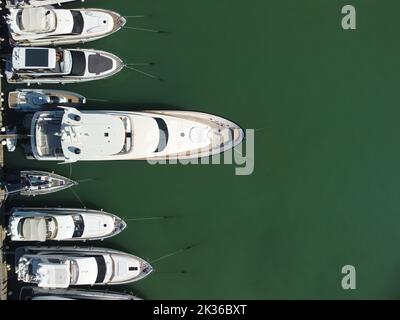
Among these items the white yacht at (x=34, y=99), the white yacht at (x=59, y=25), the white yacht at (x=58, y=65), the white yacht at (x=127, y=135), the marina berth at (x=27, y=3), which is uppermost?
the marina berth at (x=27, y=3)

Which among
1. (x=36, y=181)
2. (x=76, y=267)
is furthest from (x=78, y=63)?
(x=76, y=267)

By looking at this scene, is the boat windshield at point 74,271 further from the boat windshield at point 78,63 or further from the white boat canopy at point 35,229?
the boat windshield at point 78,63

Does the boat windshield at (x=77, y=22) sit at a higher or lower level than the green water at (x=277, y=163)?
higher

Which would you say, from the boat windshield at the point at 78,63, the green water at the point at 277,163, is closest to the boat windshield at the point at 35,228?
the green water at the point at 277,163

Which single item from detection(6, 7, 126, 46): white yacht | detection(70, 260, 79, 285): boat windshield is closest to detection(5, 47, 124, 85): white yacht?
detection(6, 7, 126, 46): white yacht

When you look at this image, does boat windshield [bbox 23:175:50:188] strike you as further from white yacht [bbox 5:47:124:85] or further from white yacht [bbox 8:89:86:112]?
white yacht [bbox 5:47:124:85]

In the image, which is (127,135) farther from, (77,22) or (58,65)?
(77,22)

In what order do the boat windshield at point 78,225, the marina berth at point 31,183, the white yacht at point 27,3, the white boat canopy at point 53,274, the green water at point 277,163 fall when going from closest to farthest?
the white boat canopy at point 53,274, the white yacht at point 27,3, the boat windshield at point 78,225, the marina berth at point 31,183, the green water at point 277,163
